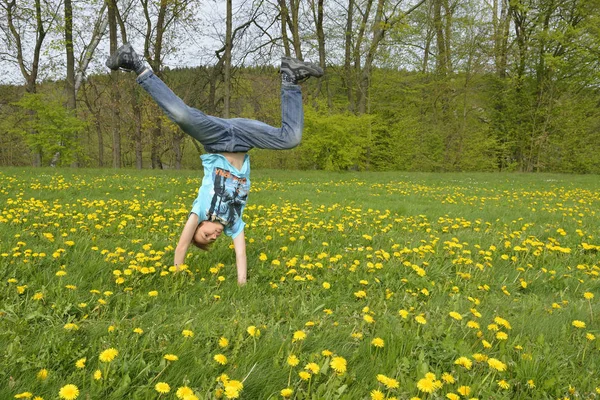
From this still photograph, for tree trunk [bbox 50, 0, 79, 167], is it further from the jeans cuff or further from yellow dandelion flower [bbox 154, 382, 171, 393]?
yellow dandelion flower [bbox 154, 382, 171, 393]

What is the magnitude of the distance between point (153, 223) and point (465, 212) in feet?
18.7

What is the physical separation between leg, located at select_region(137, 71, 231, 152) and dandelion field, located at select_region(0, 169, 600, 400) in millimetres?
1130

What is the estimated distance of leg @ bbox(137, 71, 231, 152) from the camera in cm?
307

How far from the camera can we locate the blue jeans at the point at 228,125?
309cm

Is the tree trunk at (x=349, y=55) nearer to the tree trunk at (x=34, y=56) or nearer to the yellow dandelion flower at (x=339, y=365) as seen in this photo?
the tree trunk at (x=34, y=56)

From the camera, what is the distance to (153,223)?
5.60 meters

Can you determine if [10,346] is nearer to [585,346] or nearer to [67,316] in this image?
[67,316]

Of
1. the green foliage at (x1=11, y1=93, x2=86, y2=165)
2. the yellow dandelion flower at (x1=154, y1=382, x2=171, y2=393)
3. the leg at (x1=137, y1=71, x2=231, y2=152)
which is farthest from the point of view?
the green foliage at (x1=11, y1=93, x2=86, y2=165)

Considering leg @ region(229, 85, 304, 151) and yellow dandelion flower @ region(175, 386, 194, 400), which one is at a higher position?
leg @ region(229, 85, 304, 151)

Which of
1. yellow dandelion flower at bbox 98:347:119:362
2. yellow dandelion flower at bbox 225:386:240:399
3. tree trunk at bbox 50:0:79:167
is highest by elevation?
tree trunk at bbox 50:0:79:167

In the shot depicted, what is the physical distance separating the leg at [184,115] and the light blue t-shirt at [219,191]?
0.19 meters

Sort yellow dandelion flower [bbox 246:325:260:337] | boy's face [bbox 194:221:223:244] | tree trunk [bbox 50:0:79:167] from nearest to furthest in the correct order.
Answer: yellow dandelion flower [bbox 246:325:260:337] → boy's face [bbox 194:221:223:244] → tree trunk [bbox 50:0:79:167]

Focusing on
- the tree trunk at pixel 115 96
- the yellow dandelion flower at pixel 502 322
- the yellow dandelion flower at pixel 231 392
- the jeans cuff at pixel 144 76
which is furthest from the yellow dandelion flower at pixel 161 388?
the tree trunk at pixel 115 96

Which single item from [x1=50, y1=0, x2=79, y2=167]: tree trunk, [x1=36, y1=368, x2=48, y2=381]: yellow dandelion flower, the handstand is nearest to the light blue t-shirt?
the handstand
